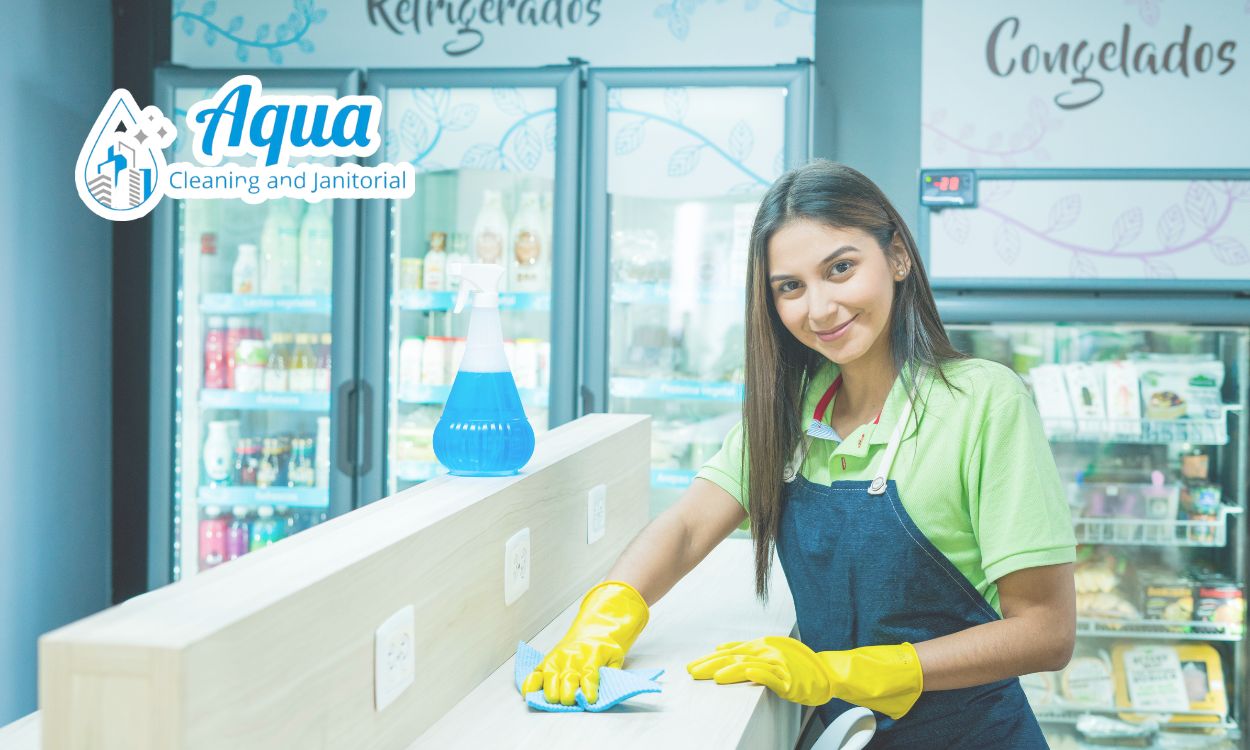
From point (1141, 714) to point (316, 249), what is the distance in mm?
3079

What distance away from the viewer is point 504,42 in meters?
3.74

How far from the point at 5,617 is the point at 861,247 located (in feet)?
10.6

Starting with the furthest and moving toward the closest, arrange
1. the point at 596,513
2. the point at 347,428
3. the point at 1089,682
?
the point at 347,428 → the point at 1089,682 → the point at 596,513

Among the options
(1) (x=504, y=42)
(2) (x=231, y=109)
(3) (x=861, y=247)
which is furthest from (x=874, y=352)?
(2) (x=231, y=109)

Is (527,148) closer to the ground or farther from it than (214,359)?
farther from it

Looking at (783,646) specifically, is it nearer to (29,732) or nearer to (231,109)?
(29,732)

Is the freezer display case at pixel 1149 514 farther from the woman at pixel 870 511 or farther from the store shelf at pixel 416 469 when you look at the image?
the store shelf at pixel 416 469

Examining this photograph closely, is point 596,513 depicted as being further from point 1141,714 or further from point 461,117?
point 1141,714

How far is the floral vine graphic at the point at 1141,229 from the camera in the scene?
3084 mm

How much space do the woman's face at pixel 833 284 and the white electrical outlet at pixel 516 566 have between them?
0.55 meters

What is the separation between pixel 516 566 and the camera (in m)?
1.70

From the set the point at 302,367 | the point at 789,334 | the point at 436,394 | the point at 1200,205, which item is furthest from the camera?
the point at 302,367

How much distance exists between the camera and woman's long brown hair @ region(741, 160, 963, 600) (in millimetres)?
1751

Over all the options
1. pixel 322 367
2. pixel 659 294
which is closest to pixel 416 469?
pixel 322 367
